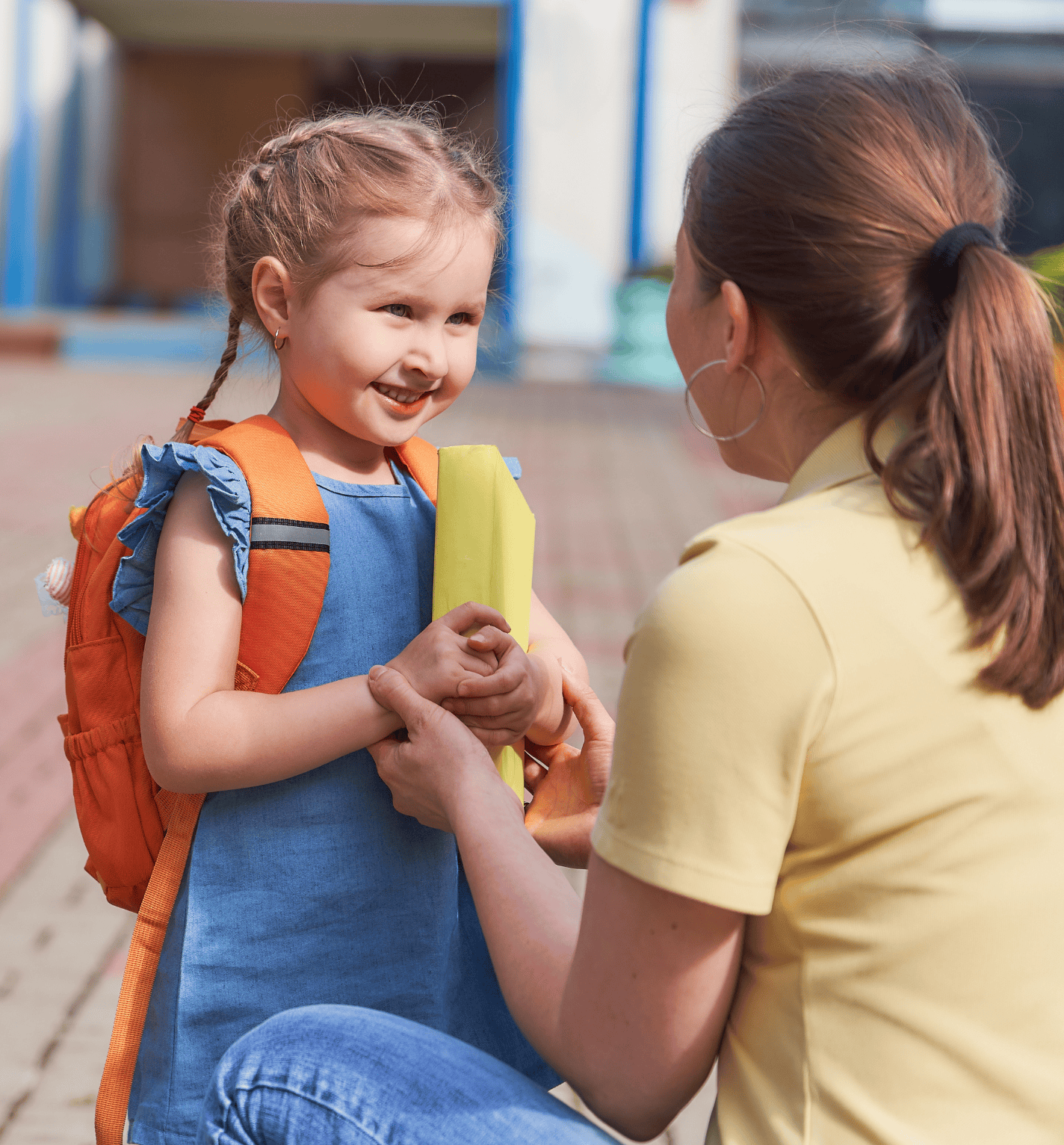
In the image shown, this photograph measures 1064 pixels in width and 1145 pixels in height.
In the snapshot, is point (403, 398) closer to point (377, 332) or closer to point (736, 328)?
point (377, 332)

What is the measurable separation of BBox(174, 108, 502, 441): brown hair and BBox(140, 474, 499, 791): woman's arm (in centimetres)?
20

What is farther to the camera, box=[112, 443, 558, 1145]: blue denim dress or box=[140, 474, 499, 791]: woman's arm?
box=[112, 443, 558, 1145]: blue denim dress

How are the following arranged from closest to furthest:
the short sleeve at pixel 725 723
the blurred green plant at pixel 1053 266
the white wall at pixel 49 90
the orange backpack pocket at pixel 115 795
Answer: the short sleeve at pixel 725 723 < the orange backpack pocket at pixel 115 795 < the blurred green plant at pixel 1053 266 < the white wall at pixel 49 90

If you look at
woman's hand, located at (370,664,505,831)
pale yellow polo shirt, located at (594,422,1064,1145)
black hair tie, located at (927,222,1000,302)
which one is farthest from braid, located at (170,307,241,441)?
black hair tie, located at (927,222,1000,302)

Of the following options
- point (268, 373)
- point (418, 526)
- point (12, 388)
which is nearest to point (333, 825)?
point (418, 526)

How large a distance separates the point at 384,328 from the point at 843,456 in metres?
0.58

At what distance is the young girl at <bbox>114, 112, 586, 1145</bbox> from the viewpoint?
54.7 inches

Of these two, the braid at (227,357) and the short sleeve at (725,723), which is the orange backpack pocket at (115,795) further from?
the short sleeve at (725,723)

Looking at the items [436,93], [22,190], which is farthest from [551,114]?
[22,190]

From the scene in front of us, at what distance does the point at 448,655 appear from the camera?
4.70 ft

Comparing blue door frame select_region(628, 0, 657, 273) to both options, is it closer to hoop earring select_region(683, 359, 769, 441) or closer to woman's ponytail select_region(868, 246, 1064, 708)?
hoop earring select_region(683, 359, 769, 441)

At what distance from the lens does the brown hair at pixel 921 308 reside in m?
1.06

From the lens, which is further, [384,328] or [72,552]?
[72,552]

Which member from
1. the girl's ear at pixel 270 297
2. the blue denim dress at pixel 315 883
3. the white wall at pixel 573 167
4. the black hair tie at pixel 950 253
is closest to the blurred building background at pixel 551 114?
the white wall at pixel 573 167
